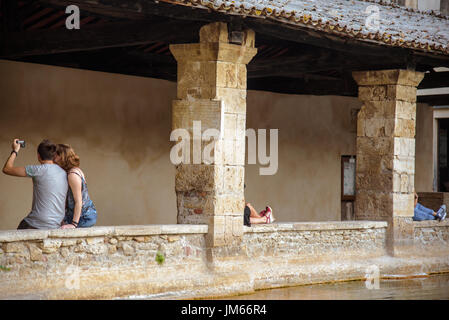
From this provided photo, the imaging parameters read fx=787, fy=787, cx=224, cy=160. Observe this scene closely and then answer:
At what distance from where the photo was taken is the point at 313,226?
28.0 ft

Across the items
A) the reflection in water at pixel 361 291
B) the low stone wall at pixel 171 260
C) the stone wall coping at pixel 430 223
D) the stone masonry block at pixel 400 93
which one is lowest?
the reflection in water at pixel 361 291

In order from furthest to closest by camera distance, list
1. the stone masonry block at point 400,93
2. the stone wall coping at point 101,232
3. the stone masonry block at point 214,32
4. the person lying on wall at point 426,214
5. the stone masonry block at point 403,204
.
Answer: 1. the person lying on wall at point 426,214
2. the stone masonry block at point 403,204
3. the stone masonry block at point 400,93
4. the stone masonry block at point 214,32
5. the stone wall coping at point 101,232

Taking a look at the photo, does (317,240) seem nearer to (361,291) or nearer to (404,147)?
(361,291)

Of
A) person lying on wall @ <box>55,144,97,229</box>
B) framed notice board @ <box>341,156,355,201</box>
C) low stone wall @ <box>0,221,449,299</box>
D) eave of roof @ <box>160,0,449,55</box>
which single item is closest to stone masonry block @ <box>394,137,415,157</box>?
low stone wall @ <box>0,221,449,299</box>

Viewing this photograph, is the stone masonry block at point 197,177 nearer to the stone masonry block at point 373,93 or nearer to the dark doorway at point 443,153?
the stone masonry block at point 373,93

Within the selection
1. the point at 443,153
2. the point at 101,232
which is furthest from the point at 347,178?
the point at 101,232

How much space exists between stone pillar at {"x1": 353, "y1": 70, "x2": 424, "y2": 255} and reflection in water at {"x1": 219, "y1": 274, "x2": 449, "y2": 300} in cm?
82

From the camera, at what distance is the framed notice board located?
1316 cm

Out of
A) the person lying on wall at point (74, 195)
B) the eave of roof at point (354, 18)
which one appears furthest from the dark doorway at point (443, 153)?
the person lying on wall at point (74, 195)

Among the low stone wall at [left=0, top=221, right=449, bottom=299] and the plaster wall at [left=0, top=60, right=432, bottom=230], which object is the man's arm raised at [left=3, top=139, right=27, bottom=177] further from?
the plaster wall at [left=0, top=60, right=432, bottom=230]

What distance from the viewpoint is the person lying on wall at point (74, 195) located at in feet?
21.8

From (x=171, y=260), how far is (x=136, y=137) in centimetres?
328

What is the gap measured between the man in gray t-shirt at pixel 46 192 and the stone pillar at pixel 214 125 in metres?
1.46
